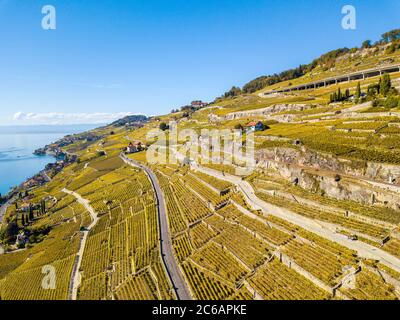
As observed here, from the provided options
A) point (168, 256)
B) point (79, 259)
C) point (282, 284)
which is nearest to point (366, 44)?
point (282, 284)

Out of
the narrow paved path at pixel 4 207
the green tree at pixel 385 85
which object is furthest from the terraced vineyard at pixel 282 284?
the narrow paved path at pixel 4 207

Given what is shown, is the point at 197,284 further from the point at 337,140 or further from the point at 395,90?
the point at 395,90

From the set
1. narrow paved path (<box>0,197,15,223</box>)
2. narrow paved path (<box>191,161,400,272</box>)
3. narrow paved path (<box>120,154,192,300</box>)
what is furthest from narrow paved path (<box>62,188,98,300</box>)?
narrow paved path (<box>0,197,15,223</box>)

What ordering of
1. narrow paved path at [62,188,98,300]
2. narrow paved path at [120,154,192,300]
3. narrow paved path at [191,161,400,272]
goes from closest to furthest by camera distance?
narrow paved path at [191,161,400,272] < narrow paved path at [120,154,192,300] < narrow paved path at [62,188,98,300]

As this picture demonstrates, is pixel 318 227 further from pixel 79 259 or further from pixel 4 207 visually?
pixel 4 207

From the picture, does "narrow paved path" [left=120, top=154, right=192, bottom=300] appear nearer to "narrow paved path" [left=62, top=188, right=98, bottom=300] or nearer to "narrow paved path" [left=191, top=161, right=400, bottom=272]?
"narrow paved path" [left=62, top=188, right=98, bottom=300]
